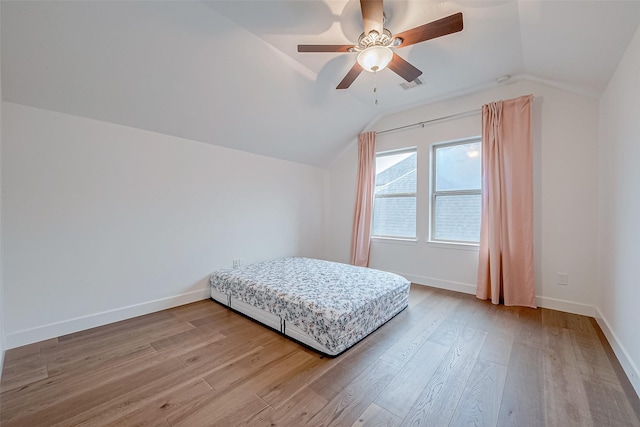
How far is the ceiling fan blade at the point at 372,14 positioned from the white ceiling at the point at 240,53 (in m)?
0.28

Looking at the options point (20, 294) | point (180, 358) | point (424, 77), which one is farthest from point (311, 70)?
point (20, 294)

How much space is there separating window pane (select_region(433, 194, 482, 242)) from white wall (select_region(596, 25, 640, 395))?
3.71 feet

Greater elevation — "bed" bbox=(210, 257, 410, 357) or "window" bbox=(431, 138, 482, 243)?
"window" bbox=(431, 138, 482, 243)

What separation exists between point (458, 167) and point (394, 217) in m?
1.19

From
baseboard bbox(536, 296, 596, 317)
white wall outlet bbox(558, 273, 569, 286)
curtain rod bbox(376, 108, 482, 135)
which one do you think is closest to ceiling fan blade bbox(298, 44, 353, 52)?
curtain rod bbox(376, 108, 482, 135)

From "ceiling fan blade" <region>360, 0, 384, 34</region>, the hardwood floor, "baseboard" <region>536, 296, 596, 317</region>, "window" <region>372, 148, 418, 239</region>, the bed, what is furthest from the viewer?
"window" <region>372, 148, 418, 239</region>

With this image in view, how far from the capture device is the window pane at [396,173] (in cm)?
401

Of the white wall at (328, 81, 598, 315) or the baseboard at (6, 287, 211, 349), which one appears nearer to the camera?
the baseboard at (6, 287, 211, 349)

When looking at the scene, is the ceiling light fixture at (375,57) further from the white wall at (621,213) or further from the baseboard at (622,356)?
the baseboard at (622,356)

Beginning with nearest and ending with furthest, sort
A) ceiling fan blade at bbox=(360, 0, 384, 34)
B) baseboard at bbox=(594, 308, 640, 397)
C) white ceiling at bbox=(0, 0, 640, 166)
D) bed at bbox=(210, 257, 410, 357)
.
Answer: baseboard at bbox=(594, 308, 640, 397), ceiling fan blade at bbox=(360, 0, 384, 34), white ceiling at bbox=(0, 0, 640, 166), bed at bbox=(210, 257, 410, 357)

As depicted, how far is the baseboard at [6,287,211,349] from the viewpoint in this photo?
2.04 meters

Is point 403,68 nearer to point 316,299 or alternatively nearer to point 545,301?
point 316,299

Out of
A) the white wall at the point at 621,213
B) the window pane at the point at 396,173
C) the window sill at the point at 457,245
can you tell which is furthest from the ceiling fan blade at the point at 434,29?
the window sill at the point at 457,245

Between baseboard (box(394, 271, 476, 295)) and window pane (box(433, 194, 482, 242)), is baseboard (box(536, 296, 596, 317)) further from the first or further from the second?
window pane (box(433, 194, 482, 242))
